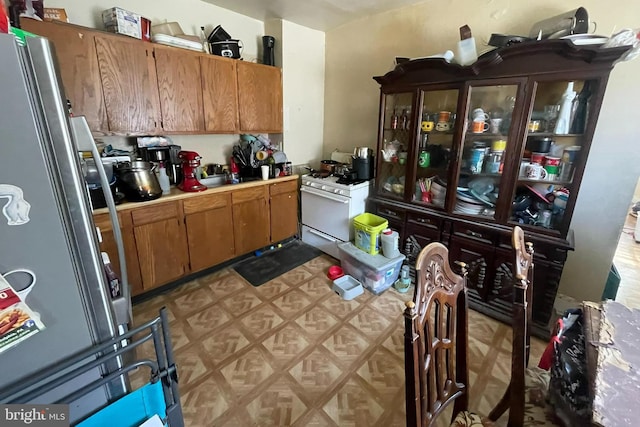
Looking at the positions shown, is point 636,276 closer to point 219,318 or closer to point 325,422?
point 325,422

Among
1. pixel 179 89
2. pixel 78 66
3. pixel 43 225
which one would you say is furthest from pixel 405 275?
pixel 78 66

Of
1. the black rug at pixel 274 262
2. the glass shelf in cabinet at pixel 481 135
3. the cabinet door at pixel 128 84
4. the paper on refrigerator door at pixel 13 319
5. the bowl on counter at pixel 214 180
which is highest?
the cabinet door at pixel 128 84

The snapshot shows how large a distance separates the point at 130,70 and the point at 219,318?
1996mm

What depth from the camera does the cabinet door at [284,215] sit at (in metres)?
3.13

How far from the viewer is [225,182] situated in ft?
9.44

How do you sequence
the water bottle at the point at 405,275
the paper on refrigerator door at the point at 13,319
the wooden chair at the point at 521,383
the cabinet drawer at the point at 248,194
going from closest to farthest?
the paper on refrigerator door at the point at 13,319 → the wooden chair at the point at 521,383 → the water bottle at the point at 405,275 → the cabinet drawer at the point at 248,194

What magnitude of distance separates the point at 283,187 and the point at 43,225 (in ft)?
8.29

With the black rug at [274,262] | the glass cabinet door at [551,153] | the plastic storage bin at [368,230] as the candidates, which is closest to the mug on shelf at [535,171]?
the glass cabinet door at [551,153]

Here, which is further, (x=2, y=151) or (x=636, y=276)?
(x=636, y=276)

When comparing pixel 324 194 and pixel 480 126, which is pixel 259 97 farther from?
pixel 480 126

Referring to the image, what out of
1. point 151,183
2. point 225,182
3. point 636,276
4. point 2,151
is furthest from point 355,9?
point 636,276

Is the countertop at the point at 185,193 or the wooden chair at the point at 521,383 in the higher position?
the countertop at the point at 185,193

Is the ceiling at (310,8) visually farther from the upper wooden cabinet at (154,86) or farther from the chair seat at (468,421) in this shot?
the chair seat at (468,421)

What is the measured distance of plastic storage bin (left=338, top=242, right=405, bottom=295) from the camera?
8.05 feet
